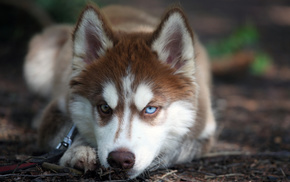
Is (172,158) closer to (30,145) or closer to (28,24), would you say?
(30,145)

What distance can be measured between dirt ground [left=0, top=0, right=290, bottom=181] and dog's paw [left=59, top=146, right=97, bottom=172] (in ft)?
0.36

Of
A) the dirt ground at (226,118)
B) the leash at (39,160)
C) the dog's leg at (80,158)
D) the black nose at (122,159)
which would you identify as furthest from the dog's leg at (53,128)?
the black nose at (122,159)

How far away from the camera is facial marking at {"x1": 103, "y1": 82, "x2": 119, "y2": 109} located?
120 inches

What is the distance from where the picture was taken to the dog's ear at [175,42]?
125 inches

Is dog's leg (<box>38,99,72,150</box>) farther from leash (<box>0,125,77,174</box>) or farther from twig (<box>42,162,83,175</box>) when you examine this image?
twig (<box>42,162,83,175</box>)

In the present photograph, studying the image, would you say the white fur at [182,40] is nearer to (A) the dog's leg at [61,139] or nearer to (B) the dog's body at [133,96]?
(B) the dog's body at [133,96]

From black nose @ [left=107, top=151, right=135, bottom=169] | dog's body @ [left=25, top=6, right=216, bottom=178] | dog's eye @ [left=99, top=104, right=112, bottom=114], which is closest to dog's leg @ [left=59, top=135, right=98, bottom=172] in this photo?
dog's body @ [left=25, top=6, right=216, bottom=178]

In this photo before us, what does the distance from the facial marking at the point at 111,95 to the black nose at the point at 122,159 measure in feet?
1.60

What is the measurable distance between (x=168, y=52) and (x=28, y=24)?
5.44m

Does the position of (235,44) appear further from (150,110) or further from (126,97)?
(126,97)

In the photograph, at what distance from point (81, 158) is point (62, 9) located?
5.68m

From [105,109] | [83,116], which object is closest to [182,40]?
[105,109]

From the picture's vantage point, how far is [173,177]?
3.13 meters

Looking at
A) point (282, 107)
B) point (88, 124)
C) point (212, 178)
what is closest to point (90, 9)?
point (88, 124)
